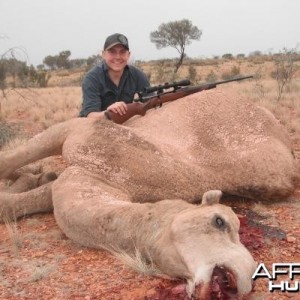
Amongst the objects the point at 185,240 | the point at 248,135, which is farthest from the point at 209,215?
the point at 248,135

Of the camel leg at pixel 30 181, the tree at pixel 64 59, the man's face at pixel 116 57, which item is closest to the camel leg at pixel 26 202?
the camel leg at pixel 30 181

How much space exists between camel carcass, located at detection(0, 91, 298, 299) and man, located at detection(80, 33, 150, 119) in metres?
1.02

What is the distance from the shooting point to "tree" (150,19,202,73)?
131 ft

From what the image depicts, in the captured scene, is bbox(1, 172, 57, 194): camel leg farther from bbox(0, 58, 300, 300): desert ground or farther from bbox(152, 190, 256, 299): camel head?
bbox(152, 190, 256, 299): camel head

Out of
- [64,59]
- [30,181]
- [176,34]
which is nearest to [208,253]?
[30,181]

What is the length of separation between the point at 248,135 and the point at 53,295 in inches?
110

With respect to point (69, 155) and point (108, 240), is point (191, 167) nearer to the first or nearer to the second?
point (69, 155)

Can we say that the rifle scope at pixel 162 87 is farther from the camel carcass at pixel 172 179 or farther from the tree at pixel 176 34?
the tree at pixel 176 34

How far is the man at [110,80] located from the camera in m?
6.43

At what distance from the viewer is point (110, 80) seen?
6711mm

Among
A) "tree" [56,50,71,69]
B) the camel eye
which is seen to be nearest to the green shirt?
the camel eye

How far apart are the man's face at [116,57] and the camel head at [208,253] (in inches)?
167

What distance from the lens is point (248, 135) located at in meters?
5.13

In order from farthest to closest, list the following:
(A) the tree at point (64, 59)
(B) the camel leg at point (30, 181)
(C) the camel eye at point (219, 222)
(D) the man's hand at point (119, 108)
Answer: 1. (A) the tree at point (64, 59)
2. (D) the man's hand at point (119, 108)
3. (B) the camel leg at point (30, 181)
4. (C) the camel eye at point (219, 222)
